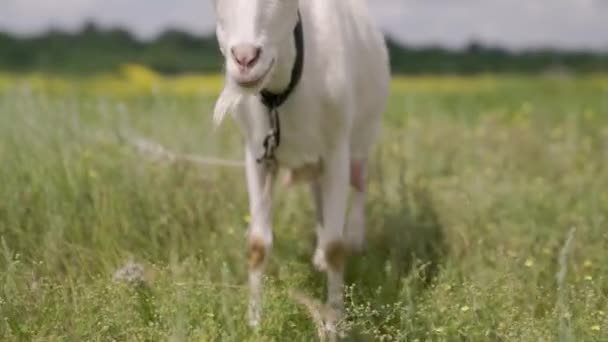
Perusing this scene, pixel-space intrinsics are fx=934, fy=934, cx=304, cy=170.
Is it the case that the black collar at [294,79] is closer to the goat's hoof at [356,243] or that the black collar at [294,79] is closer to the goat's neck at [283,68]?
the goat's neck at [283,68]

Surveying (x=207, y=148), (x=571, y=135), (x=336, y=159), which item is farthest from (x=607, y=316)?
(x=571, y=135)

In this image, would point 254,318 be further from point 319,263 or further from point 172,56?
point 172,56

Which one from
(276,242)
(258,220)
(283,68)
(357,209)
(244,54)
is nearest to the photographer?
(244,54)

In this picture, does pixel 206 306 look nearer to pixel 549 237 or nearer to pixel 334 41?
pixel 334 41

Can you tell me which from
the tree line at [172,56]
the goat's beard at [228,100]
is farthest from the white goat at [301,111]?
the tree line at [172,56]

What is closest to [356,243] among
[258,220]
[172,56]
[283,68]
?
[258,220]

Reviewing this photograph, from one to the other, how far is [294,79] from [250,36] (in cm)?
57

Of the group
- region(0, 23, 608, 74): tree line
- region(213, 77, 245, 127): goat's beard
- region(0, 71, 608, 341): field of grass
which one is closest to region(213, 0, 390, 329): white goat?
region(213, 77, 245, 127): goat's beard

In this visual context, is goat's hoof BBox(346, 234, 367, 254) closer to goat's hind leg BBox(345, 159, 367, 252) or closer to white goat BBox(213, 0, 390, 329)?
goat's hind leg BBox(345, 159, 367, 252)

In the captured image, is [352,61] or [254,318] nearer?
[254,318]

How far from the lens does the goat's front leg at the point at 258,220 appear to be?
14.0ft

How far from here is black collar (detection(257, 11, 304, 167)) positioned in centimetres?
399

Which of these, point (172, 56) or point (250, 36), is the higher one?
point (250, 36)

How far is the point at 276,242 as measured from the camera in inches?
203
